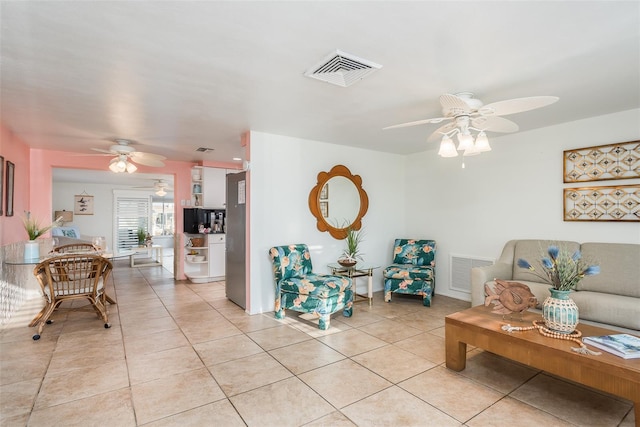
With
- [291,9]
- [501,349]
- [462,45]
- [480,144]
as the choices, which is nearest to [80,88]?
[291,9]

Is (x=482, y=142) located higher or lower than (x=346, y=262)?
higher

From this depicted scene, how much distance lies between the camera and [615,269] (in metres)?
3.21

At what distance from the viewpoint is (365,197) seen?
521 cm

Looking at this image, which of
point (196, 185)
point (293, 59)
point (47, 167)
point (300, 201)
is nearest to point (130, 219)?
point (196, 185)

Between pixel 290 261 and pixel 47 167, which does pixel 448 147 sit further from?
pixel 47 167

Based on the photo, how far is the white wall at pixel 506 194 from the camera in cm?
352

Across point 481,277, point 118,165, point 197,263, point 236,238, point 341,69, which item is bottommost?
point 197,263

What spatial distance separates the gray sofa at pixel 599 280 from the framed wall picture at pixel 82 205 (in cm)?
1046

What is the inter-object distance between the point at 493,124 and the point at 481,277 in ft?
5.96

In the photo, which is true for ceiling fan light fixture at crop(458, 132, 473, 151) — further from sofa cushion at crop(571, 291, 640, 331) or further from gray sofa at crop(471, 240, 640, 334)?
sofa cushion at crop(571, 291, 640, 331)

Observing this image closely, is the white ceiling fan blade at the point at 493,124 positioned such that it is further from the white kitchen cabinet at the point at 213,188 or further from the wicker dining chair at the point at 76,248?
the wicker dining chair at the point at 76,248

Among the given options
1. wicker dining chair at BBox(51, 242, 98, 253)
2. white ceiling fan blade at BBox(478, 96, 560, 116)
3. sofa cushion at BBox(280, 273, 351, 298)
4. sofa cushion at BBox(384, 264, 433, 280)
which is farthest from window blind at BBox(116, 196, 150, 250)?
white ceiling fan blade at BBox(478, 96, 560, 116)

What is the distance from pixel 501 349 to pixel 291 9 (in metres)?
2.63

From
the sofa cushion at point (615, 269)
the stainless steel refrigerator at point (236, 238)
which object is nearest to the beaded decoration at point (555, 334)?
the sofa cushion at point (615, 269)
